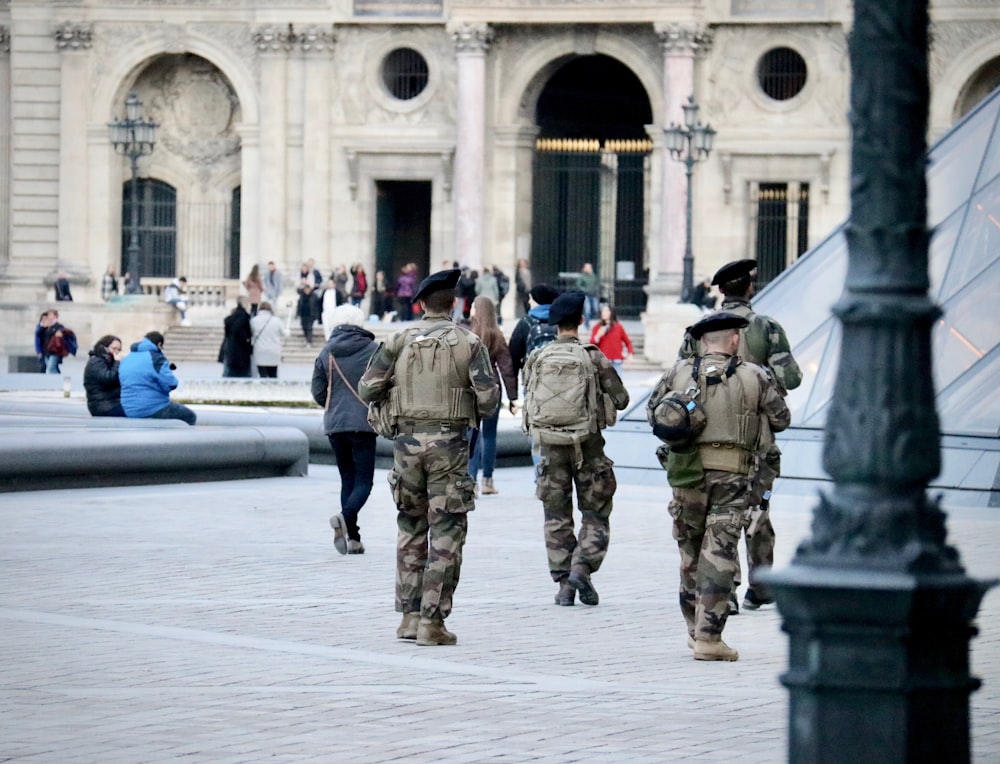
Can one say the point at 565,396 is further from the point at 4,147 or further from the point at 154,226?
the point at 4,147

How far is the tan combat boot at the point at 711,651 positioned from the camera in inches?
354

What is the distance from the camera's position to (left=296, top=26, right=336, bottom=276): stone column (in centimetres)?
4284

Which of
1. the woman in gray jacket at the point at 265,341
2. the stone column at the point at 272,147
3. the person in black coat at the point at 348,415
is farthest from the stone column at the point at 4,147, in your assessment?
Result: the person in black coat at the point at 348,415

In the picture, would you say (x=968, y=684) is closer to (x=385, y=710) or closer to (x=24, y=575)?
(x=385, y=710)

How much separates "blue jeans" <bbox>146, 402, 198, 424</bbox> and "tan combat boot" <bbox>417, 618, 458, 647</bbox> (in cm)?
1001

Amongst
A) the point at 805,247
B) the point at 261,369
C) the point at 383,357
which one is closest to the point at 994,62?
the point at 805,247

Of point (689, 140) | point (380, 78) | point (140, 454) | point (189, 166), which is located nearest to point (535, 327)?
point (140, 454)

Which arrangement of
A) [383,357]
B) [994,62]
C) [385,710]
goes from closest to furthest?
[385,710] < [383,357] < [994,62]

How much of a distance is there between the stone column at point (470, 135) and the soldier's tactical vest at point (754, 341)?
31.0m

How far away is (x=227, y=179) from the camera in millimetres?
44781

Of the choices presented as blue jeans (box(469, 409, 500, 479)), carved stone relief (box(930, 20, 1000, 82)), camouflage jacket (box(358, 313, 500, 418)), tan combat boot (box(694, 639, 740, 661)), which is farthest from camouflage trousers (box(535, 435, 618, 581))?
carved stone relief (box(930, 20, 1000, 82))

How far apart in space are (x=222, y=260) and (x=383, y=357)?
35.3 meters

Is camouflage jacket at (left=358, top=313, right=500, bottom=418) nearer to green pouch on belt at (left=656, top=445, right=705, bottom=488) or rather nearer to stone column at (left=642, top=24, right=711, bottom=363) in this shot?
green pouch on belt at (left=656, top=445, right=705, bottom=488)

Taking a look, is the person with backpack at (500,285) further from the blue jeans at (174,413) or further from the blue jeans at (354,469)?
the blue jeans at (354,469)
